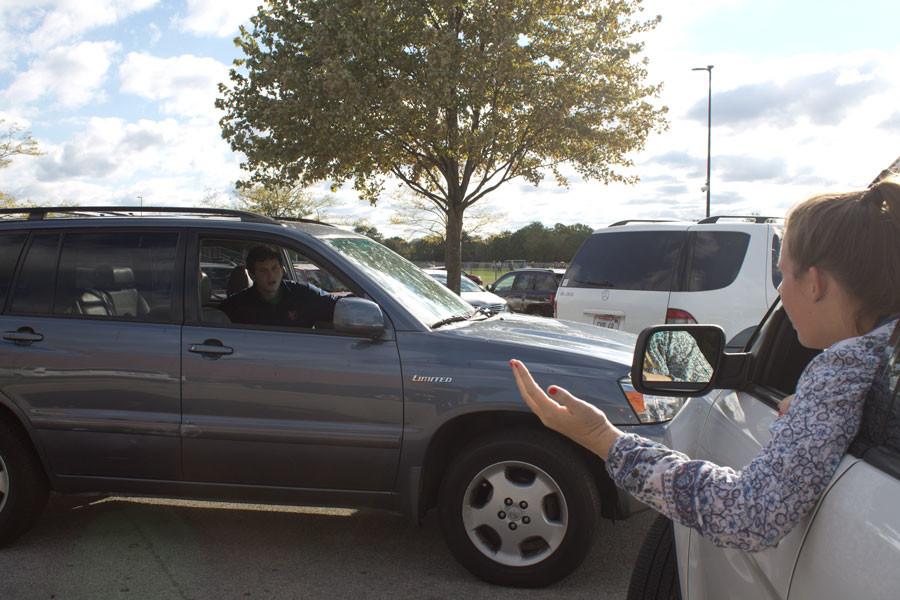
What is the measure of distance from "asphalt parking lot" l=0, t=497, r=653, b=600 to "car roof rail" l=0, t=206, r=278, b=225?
1847mm

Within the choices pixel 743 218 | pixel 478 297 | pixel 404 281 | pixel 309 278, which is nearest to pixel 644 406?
pixel 404 281

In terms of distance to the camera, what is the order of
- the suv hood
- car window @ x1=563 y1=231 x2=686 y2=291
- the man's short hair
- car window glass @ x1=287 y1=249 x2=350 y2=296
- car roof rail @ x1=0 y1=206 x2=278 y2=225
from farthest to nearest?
car window @ x1=563 y1=231 x2=686 y2=291
car window glass @ x1=287 y1=249 x2=350 y2=296
the man's short hair
car roof rail @ x1=0 y1=206 x2=278 y2=225
the suv hood

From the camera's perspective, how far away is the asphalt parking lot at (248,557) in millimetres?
3854

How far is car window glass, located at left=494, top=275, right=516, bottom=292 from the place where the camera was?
21.4m

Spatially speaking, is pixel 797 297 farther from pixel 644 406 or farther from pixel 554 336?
pixel 554 336

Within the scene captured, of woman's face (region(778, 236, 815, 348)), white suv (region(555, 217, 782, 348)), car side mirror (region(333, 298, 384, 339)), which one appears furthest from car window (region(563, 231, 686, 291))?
woman's face (region(778, 236, 815, 348))

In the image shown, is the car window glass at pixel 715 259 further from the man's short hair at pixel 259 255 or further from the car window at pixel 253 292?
the man's short hair at pixel 259 255

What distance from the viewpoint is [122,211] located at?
4.87 meters

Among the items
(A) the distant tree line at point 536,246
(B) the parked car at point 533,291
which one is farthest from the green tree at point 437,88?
(A) the distant tree line at point 536,246

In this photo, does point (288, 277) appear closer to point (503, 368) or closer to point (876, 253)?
point (503, 368)

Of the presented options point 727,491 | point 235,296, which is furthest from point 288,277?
point 727,491

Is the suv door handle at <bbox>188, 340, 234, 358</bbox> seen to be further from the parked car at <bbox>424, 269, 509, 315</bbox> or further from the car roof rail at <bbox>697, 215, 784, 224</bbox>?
the parked car at <bbox>424, 269, 509, 315</bbox>

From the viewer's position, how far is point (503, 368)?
387cm

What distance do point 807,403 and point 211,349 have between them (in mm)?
3307
